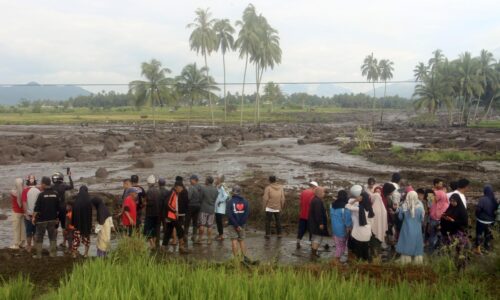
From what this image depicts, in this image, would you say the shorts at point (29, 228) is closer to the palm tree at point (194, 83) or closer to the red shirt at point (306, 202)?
the red shirt at point (306, 202)

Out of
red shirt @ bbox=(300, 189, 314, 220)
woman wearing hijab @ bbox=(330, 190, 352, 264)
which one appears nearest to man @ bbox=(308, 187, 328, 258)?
red shirt @ bbox=(300, 189, 314, 220)

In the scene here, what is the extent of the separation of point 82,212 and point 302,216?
4459mm

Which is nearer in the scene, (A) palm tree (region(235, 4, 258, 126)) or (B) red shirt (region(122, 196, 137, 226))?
(B) red shirt (region(122, 196, 137, 226))

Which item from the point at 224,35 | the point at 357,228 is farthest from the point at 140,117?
the point at 357,228

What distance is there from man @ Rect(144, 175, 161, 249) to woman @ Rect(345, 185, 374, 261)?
154 inches

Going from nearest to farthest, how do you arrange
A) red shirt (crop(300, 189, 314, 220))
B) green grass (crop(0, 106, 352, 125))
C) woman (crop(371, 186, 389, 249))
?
woman (crop(371, 186, 389, 249))
red shirt (crop(300, 189, 314, 220))
green grass (crop(0, 106, 352, 125))

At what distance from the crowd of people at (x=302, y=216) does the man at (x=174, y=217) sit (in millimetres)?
20

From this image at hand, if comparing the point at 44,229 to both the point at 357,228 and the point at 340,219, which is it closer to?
the point at 340,219

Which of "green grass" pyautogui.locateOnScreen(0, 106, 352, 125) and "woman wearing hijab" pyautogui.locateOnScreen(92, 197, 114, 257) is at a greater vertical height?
"woman wearing hijab" pyautogui.locateOnScreen(92, 197, 114, 257)

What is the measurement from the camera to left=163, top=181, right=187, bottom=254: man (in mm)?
9406

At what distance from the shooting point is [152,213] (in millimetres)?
9492

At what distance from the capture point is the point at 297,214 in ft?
42.1

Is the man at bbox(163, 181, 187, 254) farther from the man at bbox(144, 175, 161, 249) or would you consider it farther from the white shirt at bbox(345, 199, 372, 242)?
the white shirt at bbox(345, 199, 372, 242)

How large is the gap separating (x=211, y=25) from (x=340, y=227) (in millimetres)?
52264
